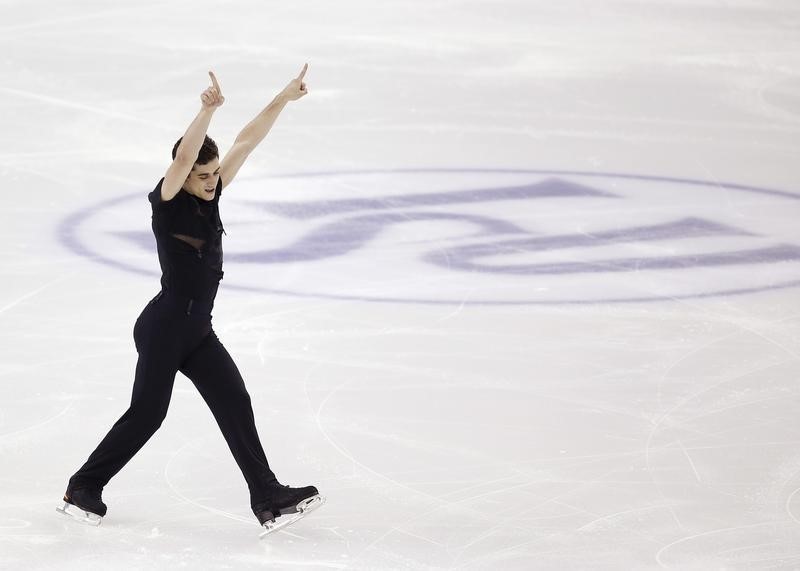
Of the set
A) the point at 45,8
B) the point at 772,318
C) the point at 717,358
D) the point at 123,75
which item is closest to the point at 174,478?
the point at 717,358

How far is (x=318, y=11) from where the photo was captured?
11430mm

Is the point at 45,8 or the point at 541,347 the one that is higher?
the point at 45,8

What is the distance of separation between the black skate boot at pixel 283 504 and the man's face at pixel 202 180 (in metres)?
0.88

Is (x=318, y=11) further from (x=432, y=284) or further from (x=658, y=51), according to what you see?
(x=432, y=284)

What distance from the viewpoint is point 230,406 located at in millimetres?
4211

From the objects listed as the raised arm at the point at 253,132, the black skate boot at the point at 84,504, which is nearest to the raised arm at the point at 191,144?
the raised arm at the point at 253,132

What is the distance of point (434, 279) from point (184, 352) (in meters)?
3.01

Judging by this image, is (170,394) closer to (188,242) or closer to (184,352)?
(184,352)

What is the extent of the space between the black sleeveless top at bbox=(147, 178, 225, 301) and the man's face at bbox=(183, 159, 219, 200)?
0.02 metres

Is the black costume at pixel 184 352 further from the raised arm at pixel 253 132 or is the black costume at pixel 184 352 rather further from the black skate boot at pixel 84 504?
the raised arm at pixel 253 132

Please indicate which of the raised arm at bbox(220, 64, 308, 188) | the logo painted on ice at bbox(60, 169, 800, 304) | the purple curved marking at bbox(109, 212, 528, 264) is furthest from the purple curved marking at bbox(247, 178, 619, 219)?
the raised arm at bbox(220, 64, 308, 188)

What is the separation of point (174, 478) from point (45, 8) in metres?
7.39

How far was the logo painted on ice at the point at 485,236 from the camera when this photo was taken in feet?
23.0

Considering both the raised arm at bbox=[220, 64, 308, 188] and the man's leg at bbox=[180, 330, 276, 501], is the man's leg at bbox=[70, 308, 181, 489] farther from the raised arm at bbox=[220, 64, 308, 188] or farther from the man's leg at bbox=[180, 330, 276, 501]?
the raised arm at bbox=[220, 64, 308, 188]
